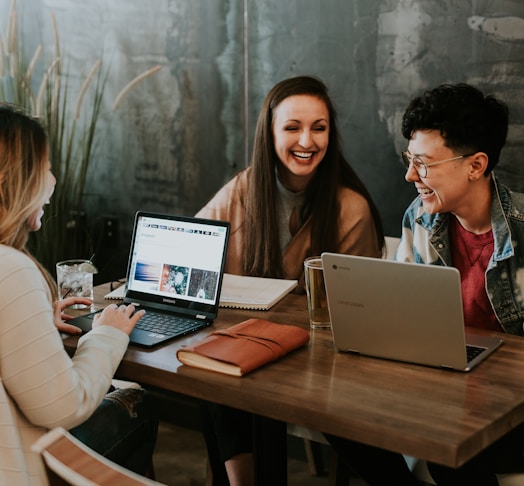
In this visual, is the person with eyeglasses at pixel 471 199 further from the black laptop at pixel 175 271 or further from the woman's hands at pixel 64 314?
the woman's hands at pixel 64 314

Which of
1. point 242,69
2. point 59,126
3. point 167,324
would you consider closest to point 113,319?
point 167,324

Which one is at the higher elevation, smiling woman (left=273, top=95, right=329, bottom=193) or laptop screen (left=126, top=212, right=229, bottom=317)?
smiling woman (left=273, top=95, right=329, bottom=193)

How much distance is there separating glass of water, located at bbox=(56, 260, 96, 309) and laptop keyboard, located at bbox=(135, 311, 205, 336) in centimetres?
22

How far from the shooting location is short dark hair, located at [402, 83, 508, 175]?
7.44 ft

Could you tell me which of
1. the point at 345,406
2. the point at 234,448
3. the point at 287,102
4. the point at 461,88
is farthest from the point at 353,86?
the point at 345,406

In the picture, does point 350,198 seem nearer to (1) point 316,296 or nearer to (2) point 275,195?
(2) point 275,195

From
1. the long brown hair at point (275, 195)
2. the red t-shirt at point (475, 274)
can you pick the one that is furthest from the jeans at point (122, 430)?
the red t-shirt at point (475, 274)

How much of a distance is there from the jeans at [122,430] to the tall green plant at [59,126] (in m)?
1.55

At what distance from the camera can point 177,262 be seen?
7.24ft

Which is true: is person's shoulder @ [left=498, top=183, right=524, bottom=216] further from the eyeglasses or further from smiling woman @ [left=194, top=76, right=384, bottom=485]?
smiling woman @ [left=194, top=76, right=384, bottom=485]

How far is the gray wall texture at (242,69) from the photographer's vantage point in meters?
2.87

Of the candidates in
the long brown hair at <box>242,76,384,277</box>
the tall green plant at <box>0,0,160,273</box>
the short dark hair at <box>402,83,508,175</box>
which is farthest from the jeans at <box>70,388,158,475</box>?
the tall green plant at <box>0,0,160,273</box>

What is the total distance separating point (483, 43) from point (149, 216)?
1.29 meters

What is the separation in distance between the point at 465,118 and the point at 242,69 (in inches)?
52.4
